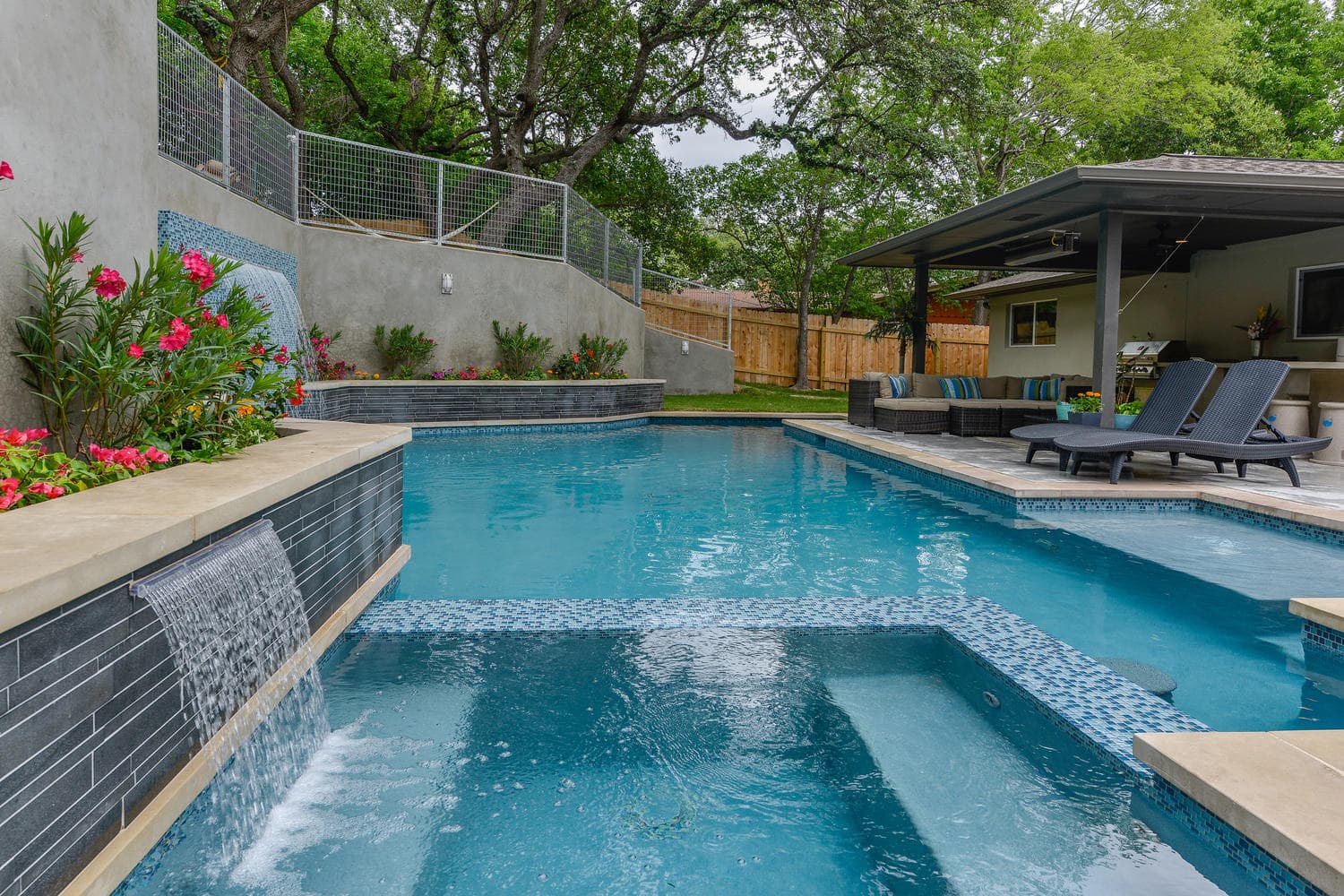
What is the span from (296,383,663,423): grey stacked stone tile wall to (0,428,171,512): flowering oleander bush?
23.3 ft

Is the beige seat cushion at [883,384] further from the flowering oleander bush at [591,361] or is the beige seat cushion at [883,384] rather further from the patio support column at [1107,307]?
the flowering oleander bush at [591,361]

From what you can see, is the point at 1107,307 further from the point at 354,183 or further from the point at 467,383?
the point at 354,183

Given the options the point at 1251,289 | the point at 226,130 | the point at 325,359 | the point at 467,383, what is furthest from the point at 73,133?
the point at 1251,289

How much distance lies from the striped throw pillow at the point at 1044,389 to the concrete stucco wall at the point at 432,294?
7.30 m

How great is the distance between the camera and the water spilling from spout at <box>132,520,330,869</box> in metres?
2.22

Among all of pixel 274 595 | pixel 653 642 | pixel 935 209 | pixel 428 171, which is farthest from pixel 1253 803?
pixel 935 209

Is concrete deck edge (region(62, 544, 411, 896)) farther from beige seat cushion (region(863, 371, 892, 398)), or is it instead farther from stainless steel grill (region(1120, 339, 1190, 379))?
stainless steel grill (region(1120, 339, 1190, 379))

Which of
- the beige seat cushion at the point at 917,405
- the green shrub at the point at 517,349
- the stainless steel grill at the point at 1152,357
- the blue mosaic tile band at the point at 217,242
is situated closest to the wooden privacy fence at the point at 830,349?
the green shrub at the point at 517,349

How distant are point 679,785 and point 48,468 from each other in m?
2.33

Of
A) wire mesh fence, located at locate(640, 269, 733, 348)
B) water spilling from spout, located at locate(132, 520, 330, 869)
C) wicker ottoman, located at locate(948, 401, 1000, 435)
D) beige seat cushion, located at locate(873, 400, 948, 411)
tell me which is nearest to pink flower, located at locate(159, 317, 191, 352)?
water spilling from spout, located at locate(132, 520, 330, 869)

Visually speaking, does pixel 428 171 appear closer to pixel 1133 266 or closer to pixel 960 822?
pixel 1133 266

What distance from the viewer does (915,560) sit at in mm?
5277

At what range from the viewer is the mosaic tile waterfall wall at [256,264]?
7647 millimetres

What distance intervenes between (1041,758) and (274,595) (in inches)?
102
